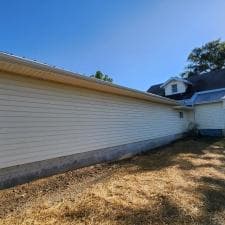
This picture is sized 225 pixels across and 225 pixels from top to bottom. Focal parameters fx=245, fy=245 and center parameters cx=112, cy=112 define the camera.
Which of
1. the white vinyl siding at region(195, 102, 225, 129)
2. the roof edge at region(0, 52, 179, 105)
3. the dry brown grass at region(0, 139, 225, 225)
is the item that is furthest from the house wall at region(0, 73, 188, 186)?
the white vinyl siding at region(195, 102, 225, 129)

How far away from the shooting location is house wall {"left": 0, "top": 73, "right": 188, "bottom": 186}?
19.6ft

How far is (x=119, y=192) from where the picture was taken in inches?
217

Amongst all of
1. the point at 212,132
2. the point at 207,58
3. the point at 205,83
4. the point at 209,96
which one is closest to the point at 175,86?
the point at 205,83

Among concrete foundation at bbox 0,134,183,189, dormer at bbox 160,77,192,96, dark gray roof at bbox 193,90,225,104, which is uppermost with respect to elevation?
dormer at bbox 160,77,192,96

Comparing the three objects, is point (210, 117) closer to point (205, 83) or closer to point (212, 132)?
point (212, 132)

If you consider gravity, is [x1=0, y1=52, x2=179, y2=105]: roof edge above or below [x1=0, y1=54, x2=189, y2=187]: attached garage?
above

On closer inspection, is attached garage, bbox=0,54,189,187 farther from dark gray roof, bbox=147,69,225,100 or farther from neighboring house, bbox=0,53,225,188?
dark gray roof, bbox=147,69,225,100

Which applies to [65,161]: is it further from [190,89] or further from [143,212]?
[190,89]

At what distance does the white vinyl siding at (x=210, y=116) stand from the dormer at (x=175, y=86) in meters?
2.89

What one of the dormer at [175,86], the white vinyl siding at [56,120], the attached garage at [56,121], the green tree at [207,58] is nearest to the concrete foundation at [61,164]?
the attached garage at [56,121]

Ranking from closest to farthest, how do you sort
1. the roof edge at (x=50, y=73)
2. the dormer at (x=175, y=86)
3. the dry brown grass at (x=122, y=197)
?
the dry brown grass at (x=122, y=197) < the roof edge at (x=50, y=73) < the dormer at (x=175, y=86)

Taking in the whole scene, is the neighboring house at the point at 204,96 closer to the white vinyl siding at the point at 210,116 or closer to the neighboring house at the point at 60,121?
the white vinyl siding at the point at 210,116

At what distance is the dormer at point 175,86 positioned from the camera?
20931mm

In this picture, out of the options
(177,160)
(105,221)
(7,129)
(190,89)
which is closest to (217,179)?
(177,160)
